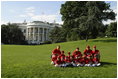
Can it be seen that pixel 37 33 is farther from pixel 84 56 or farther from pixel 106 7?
pixel 84 56

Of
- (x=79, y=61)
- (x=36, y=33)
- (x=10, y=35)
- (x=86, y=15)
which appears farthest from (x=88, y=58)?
(x=36, y=33)

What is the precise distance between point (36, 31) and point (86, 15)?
75.9 meters

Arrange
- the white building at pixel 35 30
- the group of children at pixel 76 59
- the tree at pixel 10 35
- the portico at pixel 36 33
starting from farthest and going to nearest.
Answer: the portico at pixel 36 33 < the white building at pixel 35 30 < the tree at pixel 10 35 < the group of children at pixel 76 59

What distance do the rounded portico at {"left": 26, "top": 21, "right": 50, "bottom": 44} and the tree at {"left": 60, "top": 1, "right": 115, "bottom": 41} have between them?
68.3 m

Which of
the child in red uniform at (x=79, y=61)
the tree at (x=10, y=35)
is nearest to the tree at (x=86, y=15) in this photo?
the child in red uniform at (x=79, y=61)

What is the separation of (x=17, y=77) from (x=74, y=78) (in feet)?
8.48

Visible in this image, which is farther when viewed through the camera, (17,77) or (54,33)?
(54,33)

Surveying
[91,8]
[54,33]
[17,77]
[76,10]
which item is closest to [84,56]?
[17,77]

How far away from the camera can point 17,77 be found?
10570mm

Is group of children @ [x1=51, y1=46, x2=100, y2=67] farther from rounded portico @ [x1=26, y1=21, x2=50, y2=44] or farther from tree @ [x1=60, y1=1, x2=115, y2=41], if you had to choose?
rounded portico @ [x1=26, y1=21, x2=50, y2=44]

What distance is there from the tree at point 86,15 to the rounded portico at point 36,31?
68.3 m

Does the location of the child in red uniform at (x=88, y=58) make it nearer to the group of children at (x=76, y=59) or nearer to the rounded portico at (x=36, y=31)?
the group of children at (x=76, y=59)

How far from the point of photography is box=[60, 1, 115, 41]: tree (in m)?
38.0

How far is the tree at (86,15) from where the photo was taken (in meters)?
38.0
